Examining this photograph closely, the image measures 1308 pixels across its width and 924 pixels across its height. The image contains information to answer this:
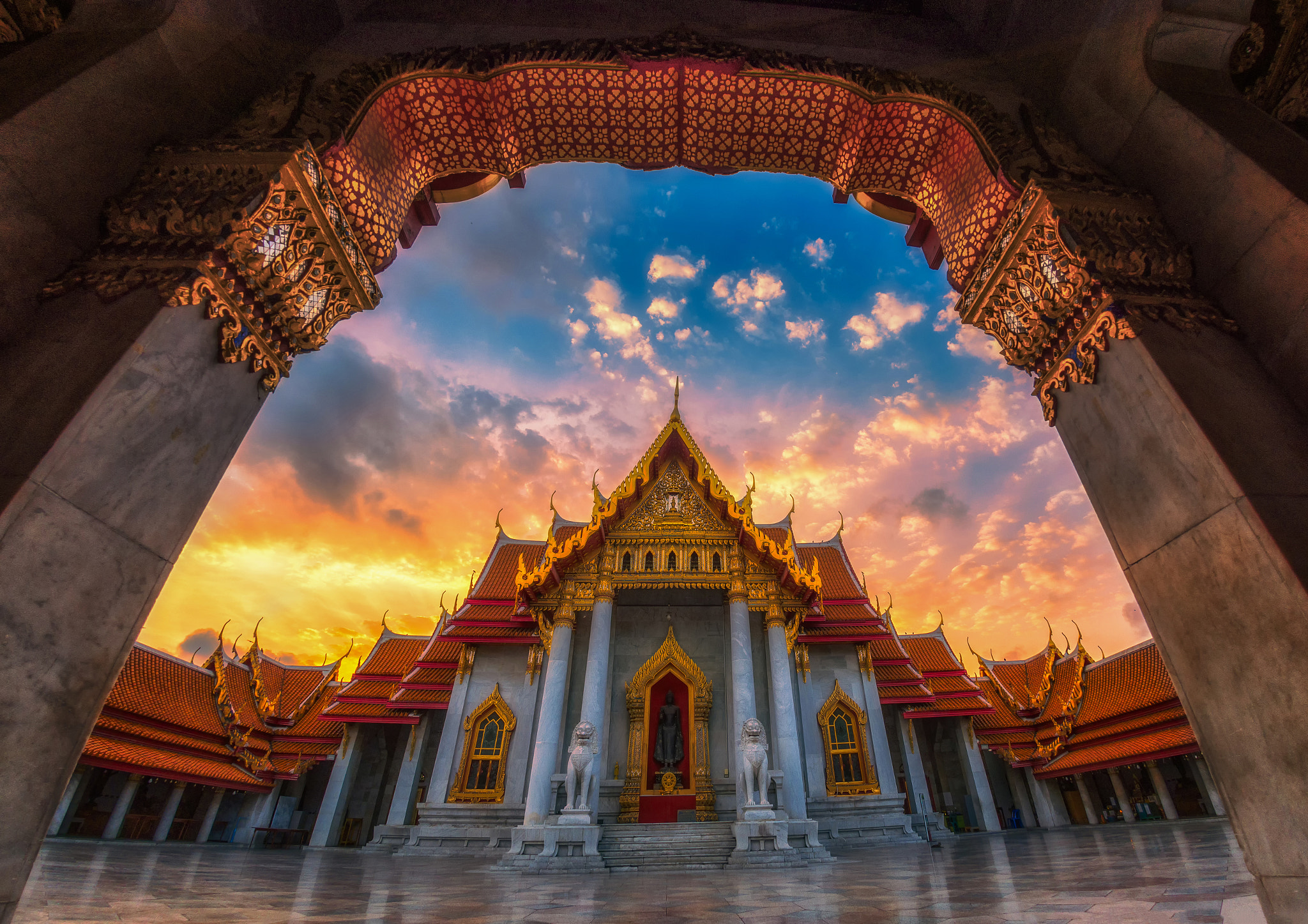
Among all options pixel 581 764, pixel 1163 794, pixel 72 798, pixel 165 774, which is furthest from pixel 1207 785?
pixel 72 798

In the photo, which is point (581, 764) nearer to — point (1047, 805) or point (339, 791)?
point (339, 791)

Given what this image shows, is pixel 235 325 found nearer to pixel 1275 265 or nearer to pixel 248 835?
pixel 1275 265

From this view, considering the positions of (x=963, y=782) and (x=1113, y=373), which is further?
(x=963, y=782)

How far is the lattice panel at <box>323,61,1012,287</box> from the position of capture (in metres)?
3.96

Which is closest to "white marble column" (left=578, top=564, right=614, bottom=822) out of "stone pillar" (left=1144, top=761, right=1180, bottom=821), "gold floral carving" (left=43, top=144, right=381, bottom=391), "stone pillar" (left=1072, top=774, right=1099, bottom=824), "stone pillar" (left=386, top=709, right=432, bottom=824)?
"stone pillar" (left=386, top=709, right=432, bottom=824)

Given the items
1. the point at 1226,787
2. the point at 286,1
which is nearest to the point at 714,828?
the point at 1226,787

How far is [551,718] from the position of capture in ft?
33.0

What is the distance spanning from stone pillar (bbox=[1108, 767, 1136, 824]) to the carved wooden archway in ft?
68.6

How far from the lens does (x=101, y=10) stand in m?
3.12

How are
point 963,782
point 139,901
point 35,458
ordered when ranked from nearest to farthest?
point 35,458, point 139,901, point 963,782

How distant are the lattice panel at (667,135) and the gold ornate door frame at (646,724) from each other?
32.7 ft

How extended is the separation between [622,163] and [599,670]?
27.8ft

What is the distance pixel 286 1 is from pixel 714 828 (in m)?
10.9

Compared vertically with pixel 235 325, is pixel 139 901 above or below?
below
